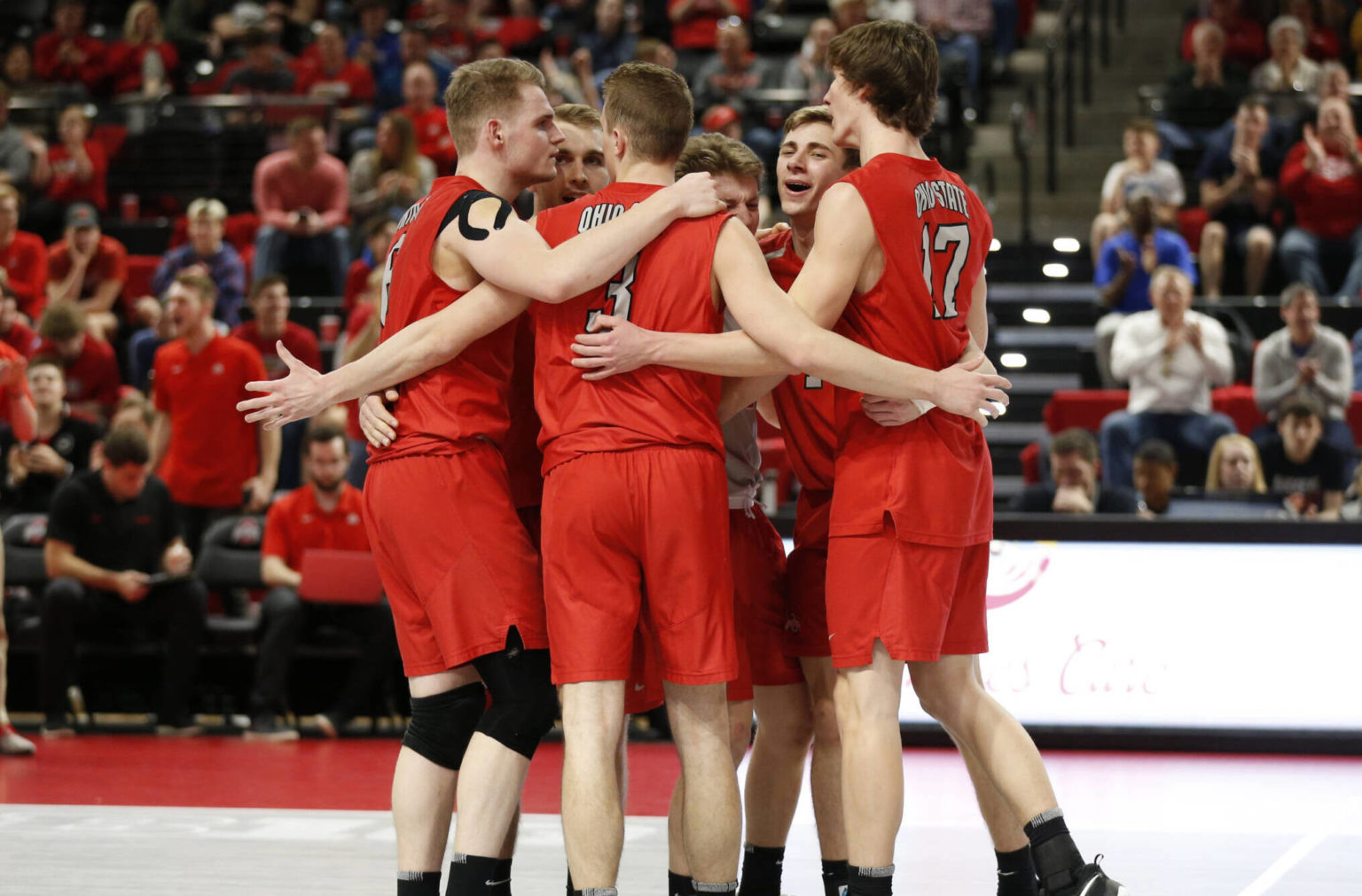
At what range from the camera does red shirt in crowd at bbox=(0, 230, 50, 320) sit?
12781 millimetres

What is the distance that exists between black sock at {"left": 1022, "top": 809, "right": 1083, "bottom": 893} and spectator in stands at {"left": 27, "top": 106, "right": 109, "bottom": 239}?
11.8 m

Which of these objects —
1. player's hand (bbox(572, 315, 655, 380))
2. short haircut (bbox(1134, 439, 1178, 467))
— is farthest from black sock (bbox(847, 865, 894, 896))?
short haircut (bbox(1134, 439, 1178, 467))

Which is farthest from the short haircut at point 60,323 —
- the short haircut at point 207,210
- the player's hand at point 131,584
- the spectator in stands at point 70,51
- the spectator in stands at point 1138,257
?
the spectator in stands at point 1138,257

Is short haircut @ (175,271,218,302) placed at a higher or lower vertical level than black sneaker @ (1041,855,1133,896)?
higher

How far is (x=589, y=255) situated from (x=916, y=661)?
1344 millimetres

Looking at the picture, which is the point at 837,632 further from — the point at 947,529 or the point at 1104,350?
the point at 1104,350

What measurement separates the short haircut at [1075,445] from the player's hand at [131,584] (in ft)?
15.9

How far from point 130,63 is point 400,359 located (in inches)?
523

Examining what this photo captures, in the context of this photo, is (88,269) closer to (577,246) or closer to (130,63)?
(130,63)

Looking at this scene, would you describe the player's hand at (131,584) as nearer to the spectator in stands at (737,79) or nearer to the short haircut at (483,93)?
the short haircut at (483,93)

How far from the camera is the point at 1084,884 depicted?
4516mm

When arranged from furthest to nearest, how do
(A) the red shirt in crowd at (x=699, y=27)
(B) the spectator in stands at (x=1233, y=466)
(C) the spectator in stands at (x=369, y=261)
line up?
(A) the red shirt in crowd at (x=699, y=27)
(C) the spectator in stands at (x=369, y=261)
(B) the spectator in stands at (x=1233, y=466)

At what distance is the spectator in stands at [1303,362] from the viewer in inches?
413

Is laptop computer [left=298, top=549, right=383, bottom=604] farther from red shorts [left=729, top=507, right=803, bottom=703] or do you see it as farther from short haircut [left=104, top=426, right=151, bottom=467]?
red shorts [left=729, top=507, right=803, bottom=703]
